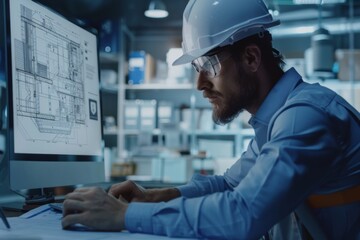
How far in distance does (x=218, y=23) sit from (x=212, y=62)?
89 millimetres

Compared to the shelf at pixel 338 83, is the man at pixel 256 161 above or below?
below

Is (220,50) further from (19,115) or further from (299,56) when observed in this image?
(299,56)

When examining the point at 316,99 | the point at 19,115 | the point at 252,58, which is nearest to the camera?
the point at 316,99

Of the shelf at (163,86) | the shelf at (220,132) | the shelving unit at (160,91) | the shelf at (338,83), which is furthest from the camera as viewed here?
the shelf at (163,86)

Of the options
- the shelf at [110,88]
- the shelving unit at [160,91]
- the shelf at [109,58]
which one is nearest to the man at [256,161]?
the shelving unit at [160,91]

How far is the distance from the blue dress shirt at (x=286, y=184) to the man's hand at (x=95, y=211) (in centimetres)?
2

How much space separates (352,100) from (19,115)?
4.22m

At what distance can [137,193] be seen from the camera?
106 centimetres

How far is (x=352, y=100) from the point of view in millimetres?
4648

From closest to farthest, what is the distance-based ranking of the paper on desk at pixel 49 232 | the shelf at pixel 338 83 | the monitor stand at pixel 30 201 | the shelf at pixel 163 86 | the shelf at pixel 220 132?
1. the paper on desk at pixel 49 232
2. the monitor stand at pixel 30 201
3. the shelf at pixel 338 83
4. the shelf at pixel 220 132
5. the shelf at pixel 163 86

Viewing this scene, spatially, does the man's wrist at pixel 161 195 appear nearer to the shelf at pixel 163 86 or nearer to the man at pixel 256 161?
the man at pixel 256 161

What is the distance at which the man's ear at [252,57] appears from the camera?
108 cm

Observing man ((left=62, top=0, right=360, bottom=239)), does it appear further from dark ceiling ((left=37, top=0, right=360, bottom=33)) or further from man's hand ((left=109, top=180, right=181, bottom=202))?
dark ceiling ((left=37, top=0, right=360, bottom=33))

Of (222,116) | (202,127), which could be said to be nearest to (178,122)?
(202,127)
